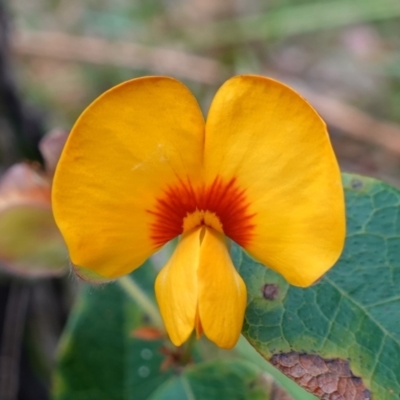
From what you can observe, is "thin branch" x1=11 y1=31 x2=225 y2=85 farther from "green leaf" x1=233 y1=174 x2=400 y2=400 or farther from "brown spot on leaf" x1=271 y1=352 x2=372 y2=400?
"brown spot on leaf" x1=271 y1=352 x2=372 y2=400

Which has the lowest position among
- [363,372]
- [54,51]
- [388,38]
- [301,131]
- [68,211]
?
[54,51]

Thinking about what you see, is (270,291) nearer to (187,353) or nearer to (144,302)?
(187,353)

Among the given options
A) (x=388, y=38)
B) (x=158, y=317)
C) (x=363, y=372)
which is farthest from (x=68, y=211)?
(x=388, y=38)

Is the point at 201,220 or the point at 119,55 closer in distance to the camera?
the point at 201,220

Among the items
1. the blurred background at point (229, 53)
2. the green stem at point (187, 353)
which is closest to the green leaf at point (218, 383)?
the green stem at point (187, 353)

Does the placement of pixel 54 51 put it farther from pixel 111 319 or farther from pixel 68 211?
pixel 68 211

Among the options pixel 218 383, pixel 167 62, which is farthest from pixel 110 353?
pixel 167 62
